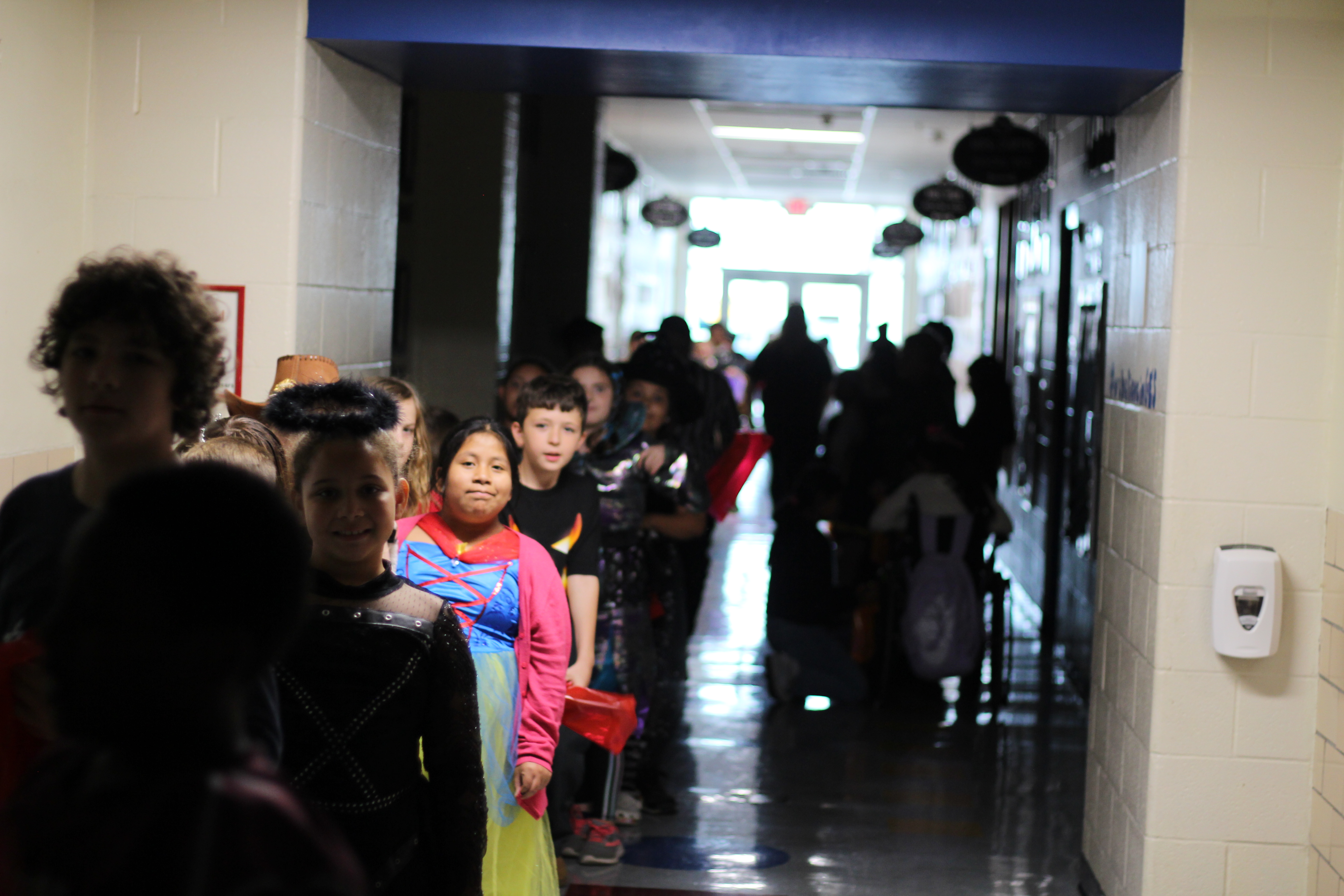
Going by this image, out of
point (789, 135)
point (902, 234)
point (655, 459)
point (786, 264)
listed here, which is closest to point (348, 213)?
point (655, 459)

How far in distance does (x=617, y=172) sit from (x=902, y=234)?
5.34 meters

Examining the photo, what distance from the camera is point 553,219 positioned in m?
8.34

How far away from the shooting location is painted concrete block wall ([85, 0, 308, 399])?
3.23m

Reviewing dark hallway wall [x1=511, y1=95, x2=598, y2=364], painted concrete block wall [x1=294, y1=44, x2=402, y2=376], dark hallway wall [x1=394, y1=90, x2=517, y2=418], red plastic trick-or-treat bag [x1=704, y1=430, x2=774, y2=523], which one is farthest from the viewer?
dark hallway wall [x1=511, y1=95, x2=598, y2=364]

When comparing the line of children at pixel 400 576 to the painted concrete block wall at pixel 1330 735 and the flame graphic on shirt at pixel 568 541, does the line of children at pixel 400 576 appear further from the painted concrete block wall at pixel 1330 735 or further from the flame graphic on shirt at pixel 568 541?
the painted concrete block wall at pixel 1330 735

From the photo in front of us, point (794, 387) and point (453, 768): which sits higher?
point (794, 387)

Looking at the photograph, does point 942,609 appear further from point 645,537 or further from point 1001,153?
point 1001,153

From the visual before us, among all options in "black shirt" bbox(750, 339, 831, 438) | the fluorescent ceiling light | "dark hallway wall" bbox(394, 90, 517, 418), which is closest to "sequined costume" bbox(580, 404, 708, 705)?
"dark hallway wall" bbox(394, 90, 517, 418)

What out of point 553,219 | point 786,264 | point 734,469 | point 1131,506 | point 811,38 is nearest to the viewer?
point 811,38

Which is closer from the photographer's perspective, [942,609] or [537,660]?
[537,660]

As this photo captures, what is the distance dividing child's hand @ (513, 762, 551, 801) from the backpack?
10.2ft

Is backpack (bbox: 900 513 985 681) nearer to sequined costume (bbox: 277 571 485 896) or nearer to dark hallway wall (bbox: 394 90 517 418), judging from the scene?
dark hallway wall (bbox: 394 90 517 418)

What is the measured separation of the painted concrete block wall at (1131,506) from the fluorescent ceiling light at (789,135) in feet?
28.1

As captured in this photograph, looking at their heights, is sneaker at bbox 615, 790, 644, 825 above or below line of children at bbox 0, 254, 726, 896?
below
